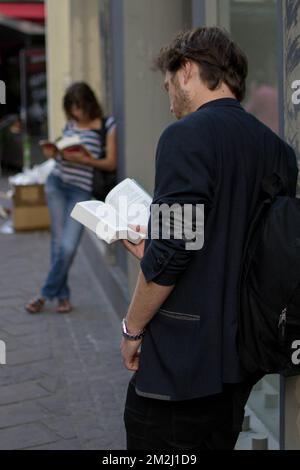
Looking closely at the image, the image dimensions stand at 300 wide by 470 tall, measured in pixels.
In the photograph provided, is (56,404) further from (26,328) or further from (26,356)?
(26,328)

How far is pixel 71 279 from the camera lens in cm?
767

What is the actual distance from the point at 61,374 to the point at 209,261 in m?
2.92

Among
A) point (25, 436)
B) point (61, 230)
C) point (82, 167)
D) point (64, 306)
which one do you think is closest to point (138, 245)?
point (25, 436)

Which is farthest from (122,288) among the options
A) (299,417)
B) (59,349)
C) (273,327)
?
(273,327)

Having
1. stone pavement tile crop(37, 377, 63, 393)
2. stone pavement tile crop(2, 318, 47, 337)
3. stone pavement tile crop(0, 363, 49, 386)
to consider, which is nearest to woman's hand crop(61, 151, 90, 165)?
stone pavement tile crop(2, 318, 47, 337)

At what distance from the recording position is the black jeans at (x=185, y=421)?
2.31m

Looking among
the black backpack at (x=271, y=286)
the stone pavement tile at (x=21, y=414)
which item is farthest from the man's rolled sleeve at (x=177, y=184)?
the stone pavement tile at (x=21, y=414)

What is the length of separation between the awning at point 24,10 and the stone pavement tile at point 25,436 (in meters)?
12.2

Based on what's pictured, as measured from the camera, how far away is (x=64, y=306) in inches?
251

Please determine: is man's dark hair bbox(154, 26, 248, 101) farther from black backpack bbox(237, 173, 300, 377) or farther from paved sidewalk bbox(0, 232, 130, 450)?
paved sidewalk bbox(0, 232, 130, 450)

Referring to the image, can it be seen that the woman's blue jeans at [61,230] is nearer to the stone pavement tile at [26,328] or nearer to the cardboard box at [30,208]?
the stone pavement tile at [26,328]

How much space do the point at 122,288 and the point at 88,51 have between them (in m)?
3.93

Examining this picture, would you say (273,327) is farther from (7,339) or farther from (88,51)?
(88,51)

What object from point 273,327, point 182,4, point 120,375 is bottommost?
point 120,375
